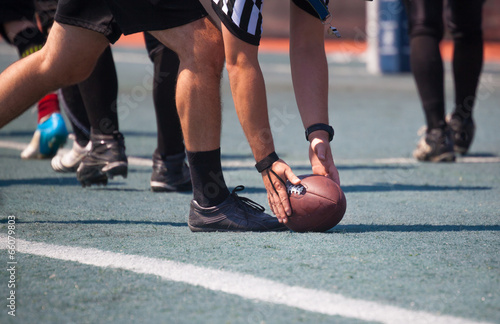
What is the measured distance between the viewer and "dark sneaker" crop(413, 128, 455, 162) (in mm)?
4895

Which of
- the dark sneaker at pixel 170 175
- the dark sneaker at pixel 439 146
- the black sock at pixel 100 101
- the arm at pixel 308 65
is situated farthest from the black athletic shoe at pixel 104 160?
the dark sneaker at pixel 439 146

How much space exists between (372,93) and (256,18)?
766 centimetres

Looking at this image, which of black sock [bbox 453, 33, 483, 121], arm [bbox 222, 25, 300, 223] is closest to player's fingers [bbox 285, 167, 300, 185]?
arm [bbox 222, 25, 300, 223]

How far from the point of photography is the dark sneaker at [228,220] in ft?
9.50

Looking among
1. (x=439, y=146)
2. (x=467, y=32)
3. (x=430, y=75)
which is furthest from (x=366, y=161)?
(x=467, y=32)

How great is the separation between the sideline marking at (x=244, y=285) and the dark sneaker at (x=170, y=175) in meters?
1.27

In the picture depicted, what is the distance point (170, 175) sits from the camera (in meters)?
3.91

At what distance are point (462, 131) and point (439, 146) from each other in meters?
0.36

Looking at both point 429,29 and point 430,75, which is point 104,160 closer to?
point 430,75

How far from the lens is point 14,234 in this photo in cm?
284

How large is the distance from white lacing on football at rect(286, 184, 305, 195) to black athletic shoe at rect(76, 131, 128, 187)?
1265mm

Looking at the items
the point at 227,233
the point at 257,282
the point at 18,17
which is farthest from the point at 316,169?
the point at 18,17

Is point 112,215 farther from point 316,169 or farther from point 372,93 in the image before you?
point 372,93

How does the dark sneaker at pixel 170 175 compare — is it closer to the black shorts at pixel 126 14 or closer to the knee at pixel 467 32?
the black shorts at pixel 126 14
